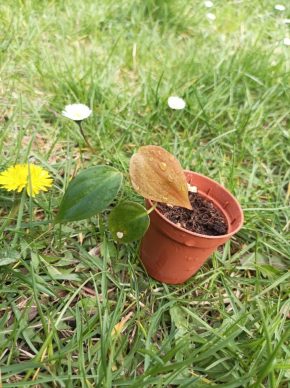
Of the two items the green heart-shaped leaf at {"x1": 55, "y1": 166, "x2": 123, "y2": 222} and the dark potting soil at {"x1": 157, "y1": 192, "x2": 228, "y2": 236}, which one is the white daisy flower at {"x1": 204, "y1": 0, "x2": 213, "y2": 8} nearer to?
the dark potting soil at {"x1": 157, "y1": 192, "x2": 228, "y2": 236}

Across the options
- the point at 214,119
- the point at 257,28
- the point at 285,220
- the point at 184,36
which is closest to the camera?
the point at 285,220

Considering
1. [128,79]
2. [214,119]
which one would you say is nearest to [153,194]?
[214,119]

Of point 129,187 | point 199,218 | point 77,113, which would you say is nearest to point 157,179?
point 199,218

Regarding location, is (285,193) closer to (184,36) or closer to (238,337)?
(238,337)

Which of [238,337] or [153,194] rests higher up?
[153,194]

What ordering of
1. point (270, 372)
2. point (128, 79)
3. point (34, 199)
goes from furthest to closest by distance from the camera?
1. point (128, 79)
2. point (34, 199)
3. point (270, 372)

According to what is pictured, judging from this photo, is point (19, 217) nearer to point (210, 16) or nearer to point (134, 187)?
point (134, 187)
